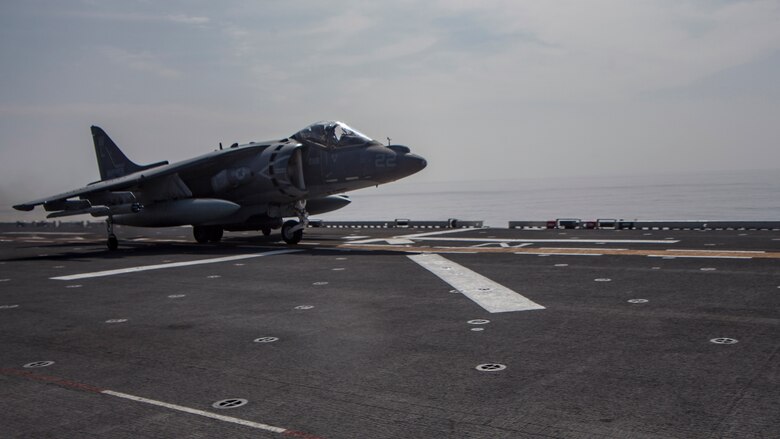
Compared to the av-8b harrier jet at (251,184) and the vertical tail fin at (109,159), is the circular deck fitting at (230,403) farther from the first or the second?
the vertical tail fin at (109,159)

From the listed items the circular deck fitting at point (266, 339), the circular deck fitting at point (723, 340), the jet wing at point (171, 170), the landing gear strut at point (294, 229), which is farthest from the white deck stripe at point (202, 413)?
the jet wing at point (171, 170)

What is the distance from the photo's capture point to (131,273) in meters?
19.7

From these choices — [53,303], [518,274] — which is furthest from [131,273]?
[518,274]

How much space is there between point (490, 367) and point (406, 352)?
1396 millimetres

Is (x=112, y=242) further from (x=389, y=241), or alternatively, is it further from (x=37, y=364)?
(x=37, y=364)

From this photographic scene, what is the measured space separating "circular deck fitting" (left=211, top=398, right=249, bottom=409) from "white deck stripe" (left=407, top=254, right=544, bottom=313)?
19.0 ft

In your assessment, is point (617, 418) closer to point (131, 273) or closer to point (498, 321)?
point (498, 321)

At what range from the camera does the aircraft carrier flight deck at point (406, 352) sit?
620 cm

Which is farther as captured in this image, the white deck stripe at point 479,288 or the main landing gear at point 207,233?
the main landing gear at point 207,233

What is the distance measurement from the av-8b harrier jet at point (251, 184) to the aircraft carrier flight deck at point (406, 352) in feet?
27.7

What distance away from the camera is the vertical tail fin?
36.2 metres

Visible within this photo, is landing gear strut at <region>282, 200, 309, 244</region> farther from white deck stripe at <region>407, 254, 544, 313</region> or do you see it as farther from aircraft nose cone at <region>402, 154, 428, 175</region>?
white deck stripe at <region>407, 254, 544, 313</region>

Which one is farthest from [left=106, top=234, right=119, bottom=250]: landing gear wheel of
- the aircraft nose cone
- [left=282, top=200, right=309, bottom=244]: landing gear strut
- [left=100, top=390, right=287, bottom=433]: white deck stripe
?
[left=100, top=390, right=287, bottom=433]: white deck stripe

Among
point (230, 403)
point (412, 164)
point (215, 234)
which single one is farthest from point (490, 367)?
point (215, 234)
